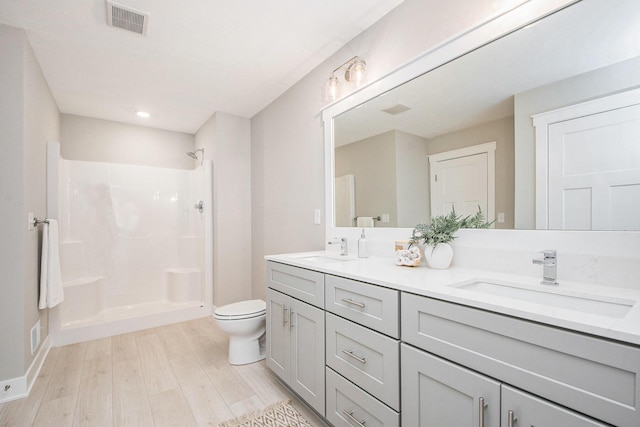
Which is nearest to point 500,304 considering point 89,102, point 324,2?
point 324,2

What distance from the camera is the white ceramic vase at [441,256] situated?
1.45 metres

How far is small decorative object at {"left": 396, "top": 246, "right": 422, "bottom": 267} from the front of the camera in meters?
1.52

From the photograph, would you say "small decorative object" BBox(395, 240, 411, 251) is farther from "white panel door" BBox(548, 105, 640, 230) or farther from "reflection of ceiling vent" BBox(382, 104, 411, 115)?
"reflection of ceiling vent" BBox(382, 104, 411, 115)

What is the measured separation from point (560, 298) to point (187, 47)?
2.63 meters

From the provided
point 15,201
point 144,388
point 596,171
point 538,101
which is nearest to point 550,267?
point 596,171

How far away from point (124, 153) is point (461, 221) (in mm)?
4021

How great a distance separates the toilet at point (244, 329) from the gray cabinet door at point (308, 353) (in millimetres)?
599

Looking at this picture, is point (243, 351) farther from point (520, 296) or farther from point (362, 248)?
point (520, 296)

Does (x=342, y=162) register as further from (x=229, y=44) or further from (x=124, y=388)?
(x=124, y=388)

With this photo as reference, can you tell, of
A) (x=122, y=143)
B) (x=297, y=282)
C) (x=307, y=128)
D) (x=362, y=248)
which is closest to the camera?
(x=297, y=282)

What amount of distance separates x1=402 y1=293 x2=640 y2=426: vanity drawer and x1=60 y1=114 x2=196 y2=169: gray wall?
4049mm

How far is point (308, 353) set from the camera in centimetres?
160

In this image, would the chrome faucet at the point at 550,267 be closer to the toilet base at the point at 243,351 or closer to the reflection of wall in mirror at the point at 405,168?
the reflection of wall in mirror at the point at 405,168

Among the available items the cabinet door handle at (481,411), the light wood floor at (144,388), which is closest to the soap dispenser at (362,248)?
the light wood floor at (144,388)
